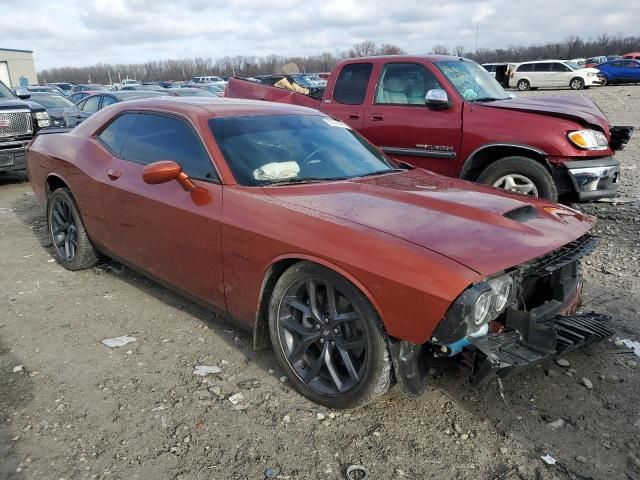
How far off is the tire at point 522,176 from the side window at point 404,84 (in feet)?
3.90

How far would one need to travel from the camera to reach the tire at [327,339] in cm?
256

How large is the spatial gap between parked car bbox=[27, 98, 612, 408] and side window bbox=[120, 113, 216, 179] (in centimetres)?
1

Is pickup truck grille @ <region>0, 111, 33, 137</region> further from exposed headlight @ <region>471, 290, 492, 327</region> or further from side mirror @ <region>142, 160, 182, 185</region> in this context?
exposed headlight @ <region>471, 290, 492, 327</region>

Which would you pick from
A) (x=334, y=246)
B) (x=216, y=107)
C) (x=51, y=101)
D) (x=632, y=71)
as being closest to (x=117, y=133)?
(x=216, y=107)

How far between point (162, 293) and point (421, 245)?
2660 millimetres

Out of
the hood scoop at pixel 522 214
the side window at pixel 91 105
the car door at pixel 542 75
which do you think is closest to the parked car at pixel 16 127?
the side window at pixel 91 105

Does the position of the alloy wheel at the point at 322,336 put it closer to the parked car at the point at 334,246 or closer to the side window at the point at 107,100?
the parked car at the point at 334,246

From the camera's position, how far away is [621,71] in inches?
1315

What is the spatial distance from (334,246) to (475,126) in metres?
3.76

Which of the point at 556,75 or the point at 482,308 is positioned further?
the point at 556,75

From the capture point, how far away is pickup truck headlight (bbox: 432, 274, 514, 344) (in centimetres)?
224

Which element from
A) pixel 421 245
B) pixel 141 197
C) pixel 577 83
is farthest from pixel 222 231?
pixel 577 83

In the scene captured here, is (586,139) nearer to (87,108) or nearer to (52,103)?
(87,108)

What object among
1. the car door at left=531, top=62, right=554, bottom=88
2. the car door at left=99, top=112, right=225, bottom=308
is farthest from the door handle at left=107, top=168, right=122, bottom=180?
the car door at left=531, top=62, right=554, bottom=88
